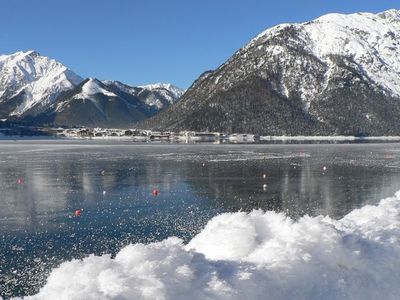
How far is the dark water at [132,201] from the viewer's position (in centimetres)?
3052

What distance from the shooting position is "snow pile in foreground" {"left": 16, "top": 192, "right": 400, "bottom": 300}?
11.3 metres

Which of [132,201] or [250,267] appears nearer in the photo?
[250,267]

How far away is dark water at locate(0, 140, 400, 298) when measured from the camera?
30516mm

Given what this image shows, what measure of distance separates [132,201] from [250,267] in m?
37.1

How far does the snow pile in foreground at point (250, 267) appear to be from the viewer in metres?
11.3

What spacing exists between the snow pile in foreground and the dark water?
40.9ft

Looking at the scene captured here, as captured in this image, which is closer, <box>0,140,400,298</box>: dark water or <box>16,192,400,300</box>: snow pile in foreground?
<box>16,192,400,300</box>: snow pile in foreground

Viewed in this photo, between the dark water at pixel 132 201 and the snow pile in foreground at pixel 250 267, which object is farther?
the dark water at pixel 132 201

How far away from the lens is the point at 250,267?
43.3ft

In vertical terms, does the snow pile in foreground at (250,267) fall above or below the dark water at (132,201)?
above

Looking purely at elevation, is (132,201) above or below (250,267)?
below

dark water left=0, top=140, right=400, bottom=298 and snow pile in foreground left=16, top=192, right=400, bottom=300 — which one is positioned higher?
snow pile in foreground left=16, top=192, right=400, bottom=300

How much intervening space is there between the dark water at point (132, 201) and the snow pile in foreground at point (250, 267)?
491 inches

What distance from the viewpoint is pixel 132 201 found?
162ft
